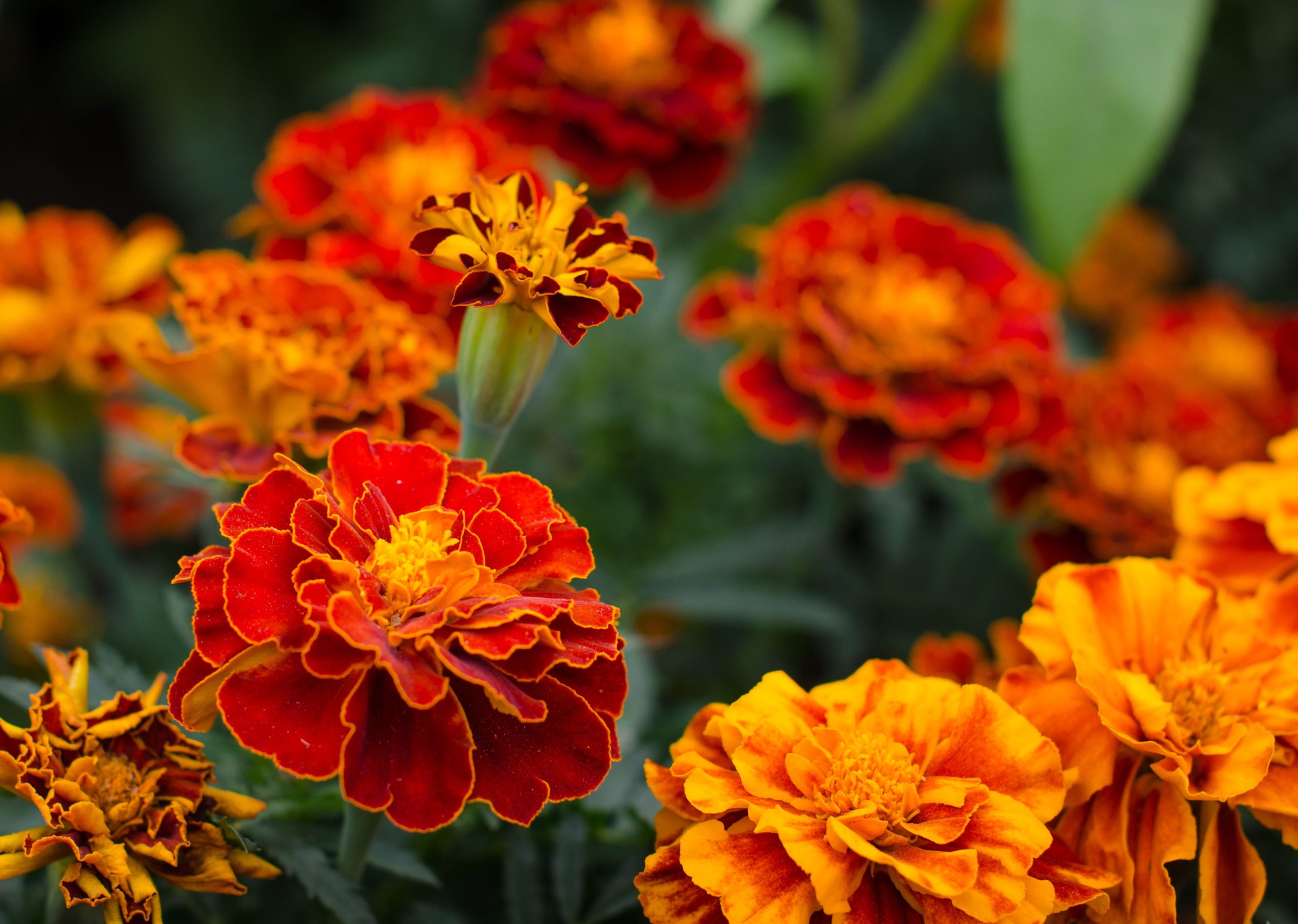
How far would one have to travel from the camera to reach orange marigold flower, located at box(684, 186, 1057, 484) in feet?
2.45

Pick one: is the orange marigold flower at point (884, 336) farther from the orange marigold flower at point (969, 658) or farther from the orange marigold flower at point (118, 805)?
the orange marigold flower at point (118, 805)

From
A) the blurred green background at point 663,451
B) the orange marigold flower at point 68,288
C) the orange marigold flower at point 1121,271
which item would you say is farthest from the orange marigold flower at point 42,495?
the orange marigold flower at point 1121,271

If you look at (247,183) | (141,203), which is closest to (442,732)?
(247,183)

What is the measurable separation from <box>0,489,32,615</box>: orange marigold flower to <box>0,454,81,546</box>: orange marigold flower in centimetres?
44

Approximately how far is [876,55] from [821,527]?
1.09m

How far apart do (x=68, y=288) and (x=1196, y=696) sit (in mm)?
727

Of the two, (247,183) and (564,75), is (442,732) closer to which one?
(564,75)

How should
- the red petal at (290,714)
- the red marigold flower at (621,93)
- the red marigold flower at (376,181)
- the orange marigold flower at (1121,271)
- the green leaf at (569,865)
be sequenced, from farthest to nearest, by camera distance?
the orange marigold flower at (1121,271), the red marigold flower at (621,93), the red marigold flower at (376,181), the green leaf at (569,865), the red petal at (290,714)

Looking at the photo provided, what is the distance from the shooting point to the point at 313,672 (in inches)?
15.9

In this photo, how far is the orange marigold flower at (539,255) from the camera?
0.46 m

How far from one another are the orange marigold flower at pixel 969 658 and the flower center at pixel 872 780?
114 mm

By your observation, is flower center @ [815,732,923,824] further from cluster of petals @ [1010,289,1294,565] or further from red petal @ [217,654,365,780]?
cluster of petals @ [1010,289,1294,565]

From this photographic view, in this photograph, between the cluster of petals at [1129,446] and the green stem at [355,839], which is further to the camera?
the cluster of petals at [1129,446]

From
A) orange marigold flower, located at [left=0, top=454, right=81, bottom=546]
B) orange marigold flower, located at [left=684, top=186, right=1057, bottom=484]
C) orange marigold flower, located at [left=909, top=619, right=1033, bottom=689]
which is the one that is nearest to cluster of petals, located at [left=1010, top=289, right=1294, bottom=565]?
orange marigold flower, located at [left=684, top=186, right=1057, bottom=484]
